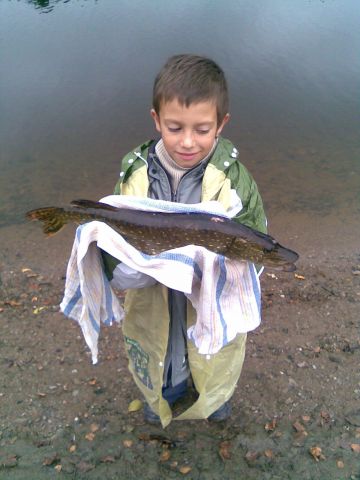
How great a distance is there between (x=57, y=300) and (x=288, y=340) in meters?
2.25

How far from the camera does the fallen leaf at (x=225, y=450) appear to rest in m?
2.90

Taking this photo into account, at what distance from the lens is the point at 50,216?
2258mm

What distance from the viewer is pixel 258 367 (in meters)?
3.52

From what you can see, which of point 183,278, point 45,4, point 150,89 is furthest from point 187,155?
point 45,4

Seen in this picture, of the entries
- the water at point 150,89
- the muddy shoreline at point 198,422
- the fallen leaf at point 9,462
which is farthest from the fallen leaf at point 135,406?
the water at point 150,89

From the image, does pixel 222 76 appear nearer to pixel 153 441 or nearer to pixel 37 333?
pixel 153 441

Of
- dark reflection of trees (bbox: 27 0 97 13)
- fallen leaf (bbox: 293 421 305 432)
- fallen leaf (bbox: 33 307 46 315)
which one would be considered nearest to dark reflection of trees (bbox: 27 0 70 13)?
dark reflection of trees (bbox: 27 0 97 13)

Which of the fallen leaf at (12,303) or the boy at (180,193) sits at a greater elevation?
the boy at (180,193)

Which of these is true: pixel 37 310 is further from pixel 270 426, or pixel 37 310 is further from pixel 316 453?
pixel 316 453

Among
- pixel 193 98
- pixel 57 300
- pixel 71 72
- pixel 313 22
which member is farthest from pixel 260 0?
pixel 193 98

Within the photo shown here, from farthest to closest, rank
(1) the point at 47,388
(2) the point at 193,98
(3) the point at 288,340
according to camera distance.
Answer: (3) the point at 288,340
(1) the point at 47,388
(2) the point at 193,98

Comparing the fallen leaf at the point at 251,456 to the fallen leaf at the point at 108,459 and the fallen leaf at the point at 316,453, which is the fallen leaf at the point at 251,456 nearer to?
the fallen leaf at the point at 316,453

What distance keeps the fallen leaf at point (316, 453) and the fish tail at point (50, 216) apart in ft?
7.04

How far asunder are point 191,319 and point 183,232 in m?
0.58
